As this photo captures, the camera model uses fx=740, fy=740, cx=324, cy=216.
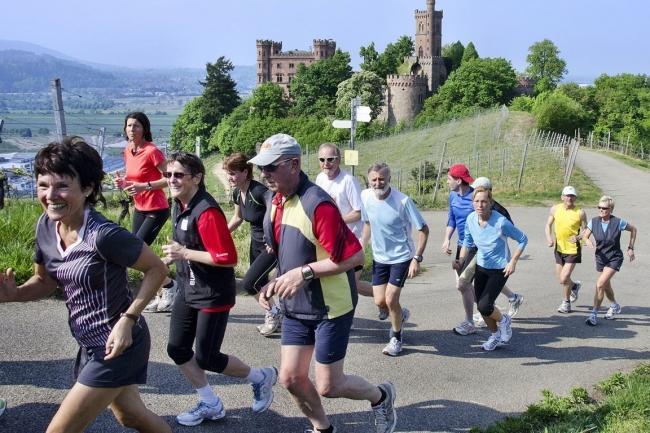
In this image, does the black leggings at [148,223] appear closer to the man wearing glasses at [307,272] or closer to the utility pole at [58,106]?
the utility pole at [58,106]

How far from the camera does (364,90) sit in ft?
343

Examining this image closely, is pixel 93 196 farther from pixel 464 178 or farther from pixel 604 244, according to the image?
pixel 604 244

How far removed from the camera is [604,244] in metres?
9.19

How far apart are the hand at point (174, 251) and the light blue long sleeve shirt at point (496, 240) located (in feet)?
11.5

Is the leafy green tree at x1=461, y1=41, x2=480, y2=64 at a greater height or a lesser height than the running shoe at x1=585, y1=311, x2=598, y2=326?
greater

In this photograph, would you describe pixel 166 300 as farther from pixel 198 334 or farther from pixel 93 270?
pixel 93 270

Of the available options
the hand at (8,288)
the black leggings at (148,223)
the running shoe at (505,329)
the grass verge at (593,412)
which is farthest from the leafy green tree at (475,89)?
the hand at (8,288)

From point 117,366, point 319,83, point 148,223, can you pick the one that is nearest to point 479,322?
point 148,223

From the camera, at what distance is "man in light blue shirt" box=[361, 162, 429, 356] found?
279 inches

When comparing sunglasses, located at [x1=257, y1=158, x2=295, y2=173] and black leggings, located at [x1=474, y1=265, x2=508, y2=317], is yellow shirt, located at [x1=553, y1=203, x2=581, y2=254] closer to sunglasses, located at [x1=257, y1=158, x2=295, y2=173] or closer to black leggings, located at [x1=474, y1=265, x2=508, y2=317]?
black leggings, located at [x1=474, y1=265, x2=508, y2=317]

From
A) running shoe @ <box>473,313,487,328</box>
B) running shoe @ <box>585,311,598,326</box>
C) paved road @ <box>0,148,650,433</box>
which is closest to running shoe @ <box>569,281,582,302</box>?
paved road @ <box>0,148,650,433</box>

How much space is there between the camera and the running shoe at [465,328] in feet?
26.3

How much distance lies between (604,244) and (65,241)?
7.23 meters

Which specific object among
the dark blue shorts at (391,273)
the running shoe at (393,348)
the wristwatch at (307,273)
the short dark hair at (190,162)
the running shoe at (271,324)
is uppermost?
the short dark hair at (190,162)
